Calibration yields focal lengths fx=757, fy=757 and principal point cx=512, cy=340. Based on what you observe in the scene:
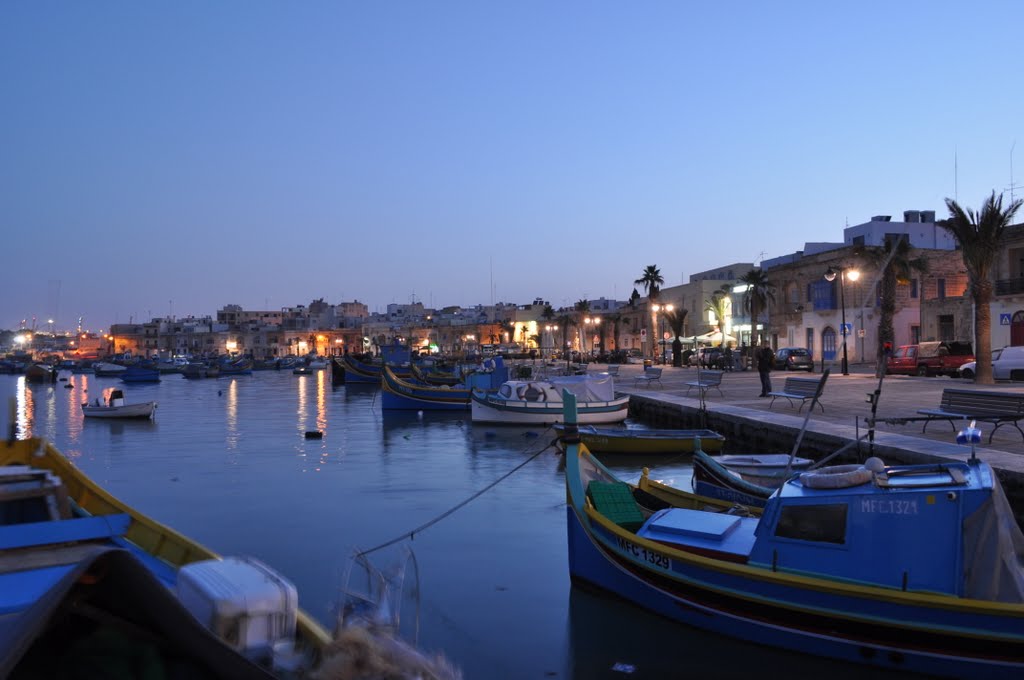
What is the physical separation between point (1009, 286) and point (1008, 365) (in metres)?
9.29

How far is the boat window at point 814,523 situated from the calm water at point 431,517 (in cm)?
138

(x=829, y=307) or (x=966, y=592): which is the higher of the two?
(x=829, y=307)

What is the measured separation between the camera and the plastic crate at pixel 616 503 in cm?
1066

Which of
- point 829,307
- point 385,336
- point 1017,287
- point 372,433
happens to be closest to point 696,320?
point 829,307

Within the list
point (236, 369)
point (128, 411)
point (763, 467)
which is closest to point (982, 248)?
point (763, 467)

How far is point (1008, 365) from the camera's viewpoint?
31656 millimetres

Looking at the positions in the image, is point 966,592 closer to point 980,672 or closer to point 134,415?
point 980,672

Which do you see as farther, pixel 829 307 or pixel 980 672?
pixel 829 307

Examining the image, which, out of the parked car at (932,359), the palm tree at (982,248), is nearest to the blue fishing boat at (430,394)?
the parked car at (932,359)

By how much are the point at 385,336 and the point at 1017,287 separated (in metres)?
170

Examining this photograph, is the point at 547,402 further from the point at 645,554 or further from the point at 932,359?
the point at 645,554

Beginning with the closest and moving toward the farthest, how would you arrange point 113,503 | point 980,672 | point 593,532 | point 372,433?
point 980,672 → point 113,503 → point 593,532 → point 372,433

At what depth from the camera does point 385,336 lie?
19750 cm

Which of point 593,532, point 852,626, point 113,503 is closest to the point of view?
point 852,626
